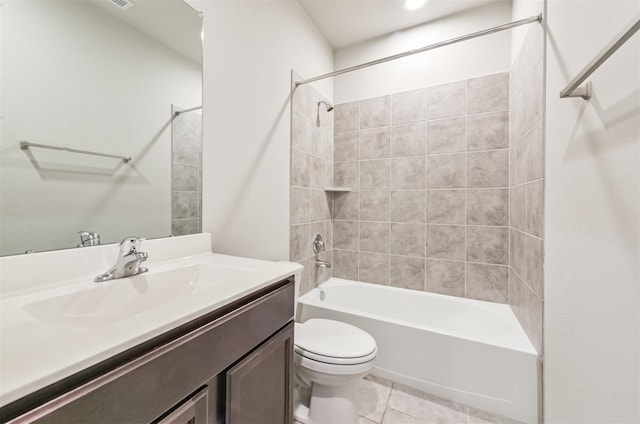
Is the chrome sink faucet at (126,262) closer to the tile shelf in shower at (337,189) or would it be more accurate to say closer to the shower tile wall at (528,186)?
the tile shelf in shower at (337,189)

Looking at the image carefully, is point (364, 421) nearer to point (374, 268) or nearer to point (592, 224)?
point (374, 268)

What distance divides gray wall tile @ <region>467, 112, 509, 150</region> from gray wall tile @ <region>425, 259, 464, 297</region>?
0.93m

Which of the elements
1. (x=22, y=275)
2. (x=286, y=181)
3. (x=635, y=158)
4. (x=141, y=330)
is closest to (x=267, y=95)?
(x=286, y=181)

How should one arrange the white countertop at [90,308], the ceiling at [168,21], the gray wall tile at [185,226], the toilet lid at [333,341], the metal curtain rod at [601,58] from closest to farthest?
the white countertop at [90,308]
the metal curtain rod at [601,58]
the ceiling at [168,21]
the gray wall tile at [185,226]
the toilet lid at [333,341]

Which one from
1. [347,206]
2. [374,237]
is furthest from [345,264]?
[347,206]

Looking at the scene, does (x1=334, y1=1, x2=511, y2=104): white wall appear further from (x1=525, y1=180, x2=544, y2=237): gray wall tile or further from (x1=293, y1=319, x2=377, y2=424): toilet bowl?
(x1=293, y1=319, x2=377, y2=424): toilet bowl

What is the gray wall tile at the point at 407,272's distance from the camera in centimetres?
210

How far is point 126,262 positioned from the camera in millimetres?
809

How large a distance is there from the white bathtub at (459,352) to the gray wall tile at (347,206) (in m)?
0.78

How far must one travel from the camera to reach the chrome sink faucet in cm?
79

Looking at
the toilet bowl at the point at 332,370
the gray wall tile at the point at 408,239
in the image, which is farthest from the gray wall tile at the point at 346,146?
the toilet bowl at the point at 332,370

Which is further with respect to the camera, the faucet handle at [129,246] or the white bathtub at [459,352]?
→ the white bathtub at [459,352]

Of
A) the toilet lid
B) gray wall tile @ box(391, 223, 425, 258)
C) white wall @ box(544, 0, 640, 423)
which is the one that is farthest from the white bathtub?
gray wall tile @ box(391, 223, 425, 258)

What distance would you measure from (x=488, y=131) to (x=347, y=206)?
1249 millimetres
